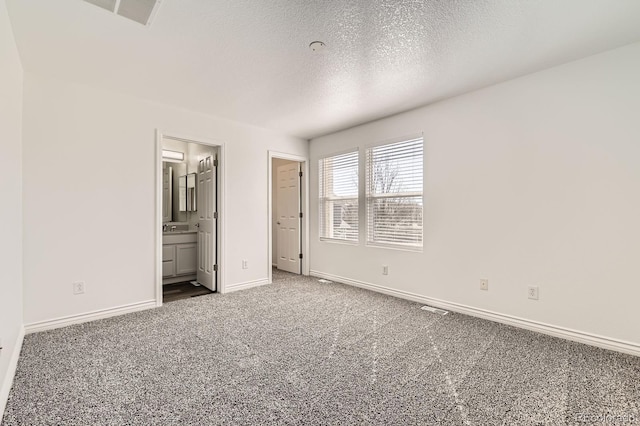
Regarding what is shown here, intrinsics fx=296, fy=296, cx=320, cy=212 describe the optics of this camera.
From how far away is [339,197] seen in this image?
4.67m

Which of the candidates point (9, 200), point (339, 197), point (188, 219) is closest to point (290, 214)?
point (339, 197)

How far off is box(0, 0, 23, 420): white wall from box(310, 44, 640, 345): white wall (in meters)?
3.61

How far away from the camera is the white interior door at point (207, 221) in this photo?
4.19 meters

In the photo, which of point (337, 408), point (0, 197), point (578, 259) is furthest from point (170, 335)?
point (578, 259)

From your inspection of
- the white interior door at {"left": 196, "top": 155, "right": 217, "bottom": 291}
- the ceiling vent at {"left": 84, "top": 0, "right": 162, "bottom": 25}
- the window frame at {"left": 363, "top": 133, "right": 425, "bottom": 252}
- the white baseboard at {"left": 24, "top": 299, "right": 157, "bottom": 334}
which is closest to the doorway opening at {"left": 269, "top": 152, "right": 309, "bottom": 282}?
the white interior door at {"left": 196, "top": 155, "right": 217, "bottom": 291}

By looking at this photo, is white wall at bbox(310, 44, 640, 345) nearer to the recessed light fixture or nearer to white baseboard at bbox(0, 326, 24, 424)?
the recessed light fixture

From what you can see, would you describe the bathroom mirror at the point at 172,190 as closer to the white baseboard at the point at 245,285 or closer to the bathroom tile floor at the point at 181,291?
the bathroom tile floor at the point at 181,291

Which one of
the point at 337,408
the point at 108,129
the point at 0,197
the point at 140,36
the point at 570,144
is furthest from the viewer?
the point at 108,129

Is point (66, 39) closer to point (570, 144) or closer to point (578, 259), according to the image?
point (570, 144)

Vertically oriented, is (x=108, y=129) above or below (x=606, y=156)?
above

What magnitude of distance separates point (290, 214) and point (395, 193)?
7.20 ft

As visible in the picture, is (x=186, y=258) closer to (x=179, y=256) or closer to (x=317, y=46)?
(x=179, y=256)

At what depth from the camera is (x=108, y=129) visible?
315 cm

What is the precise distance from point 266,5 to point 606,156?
2.84m
